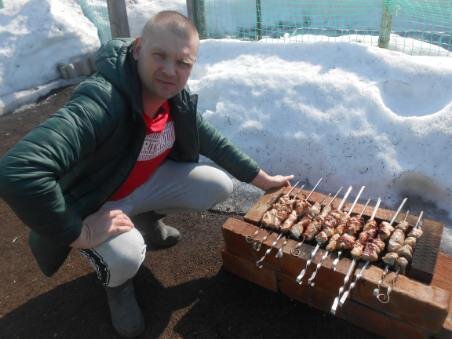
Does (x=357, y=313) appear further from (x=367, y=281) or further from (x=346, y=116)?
(x=346, y=116)

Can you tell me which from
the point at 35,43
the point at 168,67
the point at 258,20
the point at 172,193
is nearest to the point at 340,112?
the point at 172,193

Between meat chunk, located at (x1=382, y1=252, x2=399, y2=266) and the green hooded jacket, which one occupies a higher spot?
the green hooded jacket

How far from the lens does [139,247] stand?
8.18ft

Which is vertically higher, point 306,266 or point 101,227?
point 101,227

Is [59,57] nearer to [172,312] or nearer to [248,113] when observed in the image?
[248,113]

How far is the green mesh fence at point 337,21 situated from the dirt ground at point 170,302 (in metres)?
3.82

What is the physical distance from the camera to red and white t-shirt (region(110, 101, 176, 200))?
2.66 m

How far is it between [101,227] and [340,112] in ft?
9.22

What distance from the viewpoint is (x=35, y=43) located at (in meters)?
7.34

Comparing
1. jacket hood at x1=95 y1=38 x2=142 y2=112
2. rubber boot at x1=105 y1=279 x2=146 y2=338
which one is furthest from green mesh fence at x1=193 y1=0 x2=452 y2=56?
rubber boot at x1=105 y1=279 x2=146 y2=338

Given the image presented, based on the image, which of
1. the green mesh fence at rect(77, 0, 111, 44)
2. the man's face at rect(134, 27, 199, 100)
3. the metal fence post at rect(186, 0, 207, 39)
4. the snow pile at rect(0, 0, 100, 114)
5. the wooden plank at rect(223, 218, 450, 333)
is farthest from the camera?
the green mesh fence at rect(77, 0, 111, 44)

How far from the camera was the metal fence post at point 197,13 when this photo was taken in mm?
6598

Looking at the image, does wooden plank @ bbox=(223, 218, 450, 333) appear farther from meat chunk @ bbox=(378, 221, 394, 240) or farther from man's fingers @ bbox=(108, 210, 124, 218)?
man's fingers @ bbox=(108, 210, 124, 218)

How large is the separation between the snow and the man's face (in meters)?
1.91
